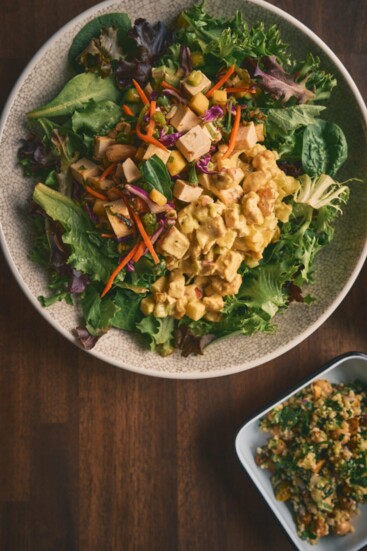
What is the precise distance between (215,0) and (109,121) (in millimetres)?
547

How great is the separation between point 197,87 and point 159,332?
0.83 metres

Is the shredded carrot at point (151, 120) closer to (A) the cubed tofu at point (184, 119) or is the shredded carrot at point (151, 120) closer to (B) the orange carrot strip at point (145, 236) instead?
(A) the cubed tofu at point (184, 119)

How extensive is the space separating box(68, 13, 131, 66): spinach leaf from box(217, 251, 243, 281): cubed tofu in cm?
80

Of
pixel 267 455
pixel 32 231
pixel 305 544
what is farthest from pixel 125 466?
pixel 32 231

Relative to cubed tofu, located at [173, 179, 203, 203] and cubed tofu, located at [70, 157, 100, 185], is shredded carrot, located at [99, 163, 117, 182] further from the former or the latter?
cubed tofu, located at [173, 179, 203, 203]

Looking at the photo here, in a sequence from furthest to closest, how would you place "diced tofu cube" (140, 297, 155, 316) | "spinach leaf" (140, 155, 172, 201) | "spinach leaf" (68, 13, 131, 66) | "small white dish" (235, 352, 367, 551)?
"small white dish" (235, 352, 367, 551)
"diced tofu cube" (140, 297, 155, 316)
"spinach leaf" (68, 13, 131, 66)
"spinach leaf" (140, 155, 172, 201)

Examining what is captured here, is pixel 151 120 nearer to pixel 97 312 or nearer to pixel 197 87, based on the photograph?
pixel 197 87

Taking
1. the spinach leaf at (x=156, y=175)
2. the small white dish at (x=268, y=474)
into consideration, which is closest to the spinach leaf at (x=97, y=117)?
the spinach leaf at (x=156, y=175)

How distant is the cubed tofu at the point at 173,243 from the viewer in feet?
6.18

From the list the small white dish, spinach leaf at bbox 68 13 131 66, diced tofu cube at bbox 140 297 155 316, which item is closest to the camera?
spinach leaf at bbox 68 13 131 66

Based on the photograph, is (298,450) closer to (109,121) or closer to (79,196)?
(79,196)

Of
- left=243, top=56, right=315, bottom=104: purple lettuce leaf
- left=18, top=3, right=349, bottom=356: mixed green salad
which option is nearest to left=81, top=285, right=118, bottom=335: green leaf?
left=18, top=3, right=349, bottom=356: mixed green salad

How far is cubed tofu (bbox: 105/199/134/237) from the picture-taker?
6.14 ft

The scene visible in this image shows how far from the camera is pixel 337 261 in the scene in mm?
2164
